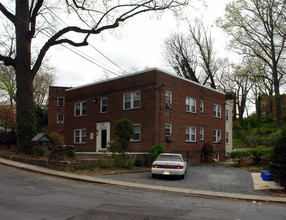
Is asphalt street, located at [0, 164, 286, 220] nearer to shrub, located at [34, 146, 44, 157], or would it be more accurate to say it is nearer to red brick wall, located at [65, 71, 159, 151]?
shrub, located at [34, 146, 44, 157]

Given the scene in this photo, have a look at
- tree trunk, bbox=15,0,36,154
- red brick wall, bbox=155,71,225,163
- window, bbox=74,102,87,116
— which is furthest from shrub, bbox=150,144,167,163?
window, bbox=74,102,87,116

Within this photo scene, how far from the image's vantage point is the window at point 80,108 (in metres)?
30.1

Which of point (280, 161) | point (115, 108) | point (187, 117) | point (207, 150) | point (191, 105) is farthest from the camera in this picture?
point (207, 150)

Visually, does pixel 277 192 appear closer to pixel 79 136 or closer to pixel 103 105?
pixel 103 105

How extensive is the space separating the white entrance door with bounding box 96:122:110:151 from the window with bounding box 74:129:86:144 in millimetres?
2350

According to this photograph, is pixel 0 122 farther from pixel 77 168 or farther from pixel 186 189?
pixel 186 189

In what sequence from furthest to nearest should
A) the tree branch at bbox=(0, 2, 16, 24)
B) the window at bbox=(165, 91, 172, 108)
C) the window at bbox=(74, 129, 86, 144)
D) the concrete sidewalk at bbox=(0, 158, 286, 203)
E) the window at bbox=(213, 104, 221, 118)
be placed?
the window at bbox=(213, 104, 221, 118), the window at bbox=(74, 129, 86, 144), the window at bbox=(165, 91, 172, 108), the tree branch at bbox=(0, 2, 16, 24), the concrete sidewalk at bbox=(0, 158, 286, 203)

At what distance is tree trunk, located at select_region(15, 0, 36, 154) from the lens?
21016mm

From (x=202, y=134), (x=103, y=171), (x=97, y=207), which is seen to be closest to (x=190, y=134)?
(x=202, y=134)

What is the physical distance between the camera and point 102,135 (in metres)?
28.0

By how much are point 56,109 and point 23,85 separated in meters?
20.8

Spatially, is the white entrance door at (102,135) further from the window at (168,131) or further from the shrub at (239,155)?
the shrub at (239,155)

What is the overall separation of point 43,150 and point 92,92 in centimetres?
985

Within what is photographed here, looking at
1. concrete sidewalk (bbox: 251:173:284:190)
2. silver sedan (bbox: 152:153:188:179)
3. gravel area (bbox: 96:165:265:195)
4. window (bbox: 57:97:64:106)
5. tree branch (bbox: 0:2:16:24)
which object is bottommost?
gravel area (bbox: 96:165:265:195)
